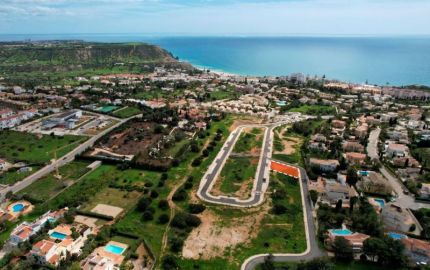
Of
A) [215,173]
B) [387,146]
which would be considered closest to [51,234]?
[215,173]

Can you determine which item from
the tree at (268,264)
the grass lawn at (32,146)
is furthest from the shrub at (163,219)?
the grass lawn at (32,146)

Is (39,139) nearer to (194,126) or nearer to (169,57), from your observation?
(194,126)

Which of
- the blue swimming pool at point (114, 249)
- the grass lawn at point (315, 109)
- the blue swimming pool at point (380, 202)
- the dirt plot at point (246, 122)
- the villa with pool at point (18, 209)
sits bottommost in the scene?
the villa with pool at point (18, 209)

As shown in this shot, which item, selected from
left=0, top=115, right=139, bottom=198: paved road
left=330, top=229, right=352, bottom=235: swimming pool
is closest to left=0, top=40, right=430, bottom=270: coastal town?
left=330, top=229, right=352, bottom=235: swimming pool

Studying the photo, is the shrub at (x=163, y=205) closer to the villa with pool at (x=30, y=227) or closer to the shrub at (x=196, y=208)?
the shrub at (x=196, y=208)

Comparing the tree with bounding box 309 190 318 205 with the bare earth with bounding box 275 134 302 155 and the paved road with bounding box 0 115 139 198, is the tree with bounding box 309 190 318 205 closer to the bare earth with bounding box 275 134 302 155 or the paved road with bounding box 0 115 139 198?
the bare earth with bounding box 275 134 302 155

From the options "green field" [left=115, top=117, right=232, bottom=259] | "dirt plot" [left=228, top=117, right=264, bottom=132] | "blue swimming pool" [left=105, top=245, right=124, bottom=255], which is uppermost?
"dirt plot" [left=228, top=117, right=264, bottom=132]
